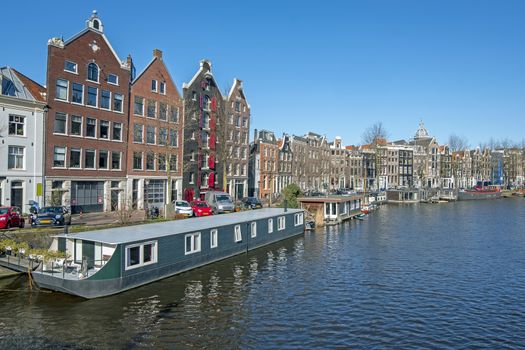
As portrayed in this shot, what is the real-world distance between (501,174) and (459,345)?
555ft

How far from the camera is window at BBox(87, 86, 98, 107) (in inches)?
1970

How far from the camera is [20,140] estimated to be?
42969 millimetres

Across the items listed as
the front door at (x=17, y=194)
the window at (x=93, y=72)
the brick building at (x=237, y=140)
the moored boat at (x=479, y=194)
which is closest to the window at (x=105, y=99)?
the window at (x=93, y=72)

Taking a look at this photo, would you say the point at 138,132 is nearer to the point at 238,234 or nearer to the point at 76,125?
the point at 76,125

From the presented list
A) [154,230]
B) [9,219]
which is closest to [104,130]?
[9,219]

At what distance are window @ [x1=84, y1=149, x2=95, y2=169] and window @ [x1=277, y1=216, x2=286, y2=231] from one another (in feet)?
77.0

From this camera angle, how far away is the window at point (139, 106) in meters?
56.2

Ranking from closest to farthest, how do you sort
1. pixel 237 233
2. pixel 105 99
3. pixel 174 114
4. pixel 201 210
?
pixel 237 233, pixel 201 210, pixel 105 99, pixel 174 114

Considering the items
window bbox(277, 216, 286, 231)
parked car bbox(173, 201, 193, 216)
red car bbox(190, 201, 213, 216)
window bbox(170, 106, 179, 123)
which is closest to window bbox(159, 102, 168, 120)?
window bbox(170, 106, 179, 123)

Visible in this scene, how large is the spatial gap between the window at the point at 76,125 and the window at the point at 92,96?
235cm

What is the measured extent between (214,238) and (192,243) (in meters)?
A: 2.69

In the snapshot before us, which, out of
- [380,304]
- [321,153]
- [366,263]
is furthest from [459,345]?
[321,153]

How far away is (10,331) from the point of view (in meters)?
18.5

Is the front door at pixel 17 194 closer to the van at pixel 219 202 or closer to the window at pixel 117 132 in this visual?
the window at pixel 117 132
